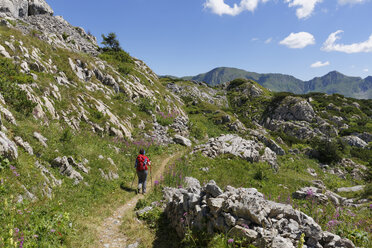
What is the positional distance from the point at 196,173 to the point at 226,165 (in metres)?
4.22

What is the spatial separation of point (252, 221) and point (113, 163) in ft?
37.1

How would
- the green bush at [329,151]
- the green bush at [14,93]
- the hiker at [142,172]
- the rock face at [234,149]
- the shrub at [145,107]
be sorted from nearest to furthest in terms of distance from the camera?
the green bush at [14,93] → the hiker at [142,172] → the rock face at [234,149] → the shrub at [145,107] → the green bush at [329,151]

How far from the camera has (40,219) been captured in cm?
649

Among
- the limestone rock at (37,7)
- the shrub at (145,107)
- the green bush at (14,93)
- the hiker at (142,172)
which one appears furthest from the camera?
the limestone rock at (37,7)

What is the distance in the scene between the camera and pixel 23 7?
151 feet

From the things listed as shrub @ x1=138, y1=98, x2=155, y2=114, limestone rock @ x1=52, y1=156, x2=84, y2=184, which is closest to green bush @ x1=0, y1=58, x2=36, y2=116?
limestone rock @ x1=52, y1=156, x2=84, y2=184

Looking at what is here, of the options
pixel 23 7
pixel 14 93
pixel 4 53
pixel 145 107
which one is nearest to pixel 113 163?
pixel 14 93

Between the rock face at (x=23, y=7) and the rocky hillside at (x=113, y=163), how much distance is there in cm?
52

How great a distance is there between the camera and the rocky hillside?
6.20 meters

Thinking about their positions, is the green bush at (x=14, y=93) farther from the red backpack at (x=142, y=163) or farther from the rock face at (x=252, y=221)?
the rock face at (x=252, y=221)

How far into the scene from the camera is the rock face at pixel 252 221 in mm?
5379

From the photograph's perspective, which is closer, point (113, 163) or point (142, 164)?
point (142, 164)

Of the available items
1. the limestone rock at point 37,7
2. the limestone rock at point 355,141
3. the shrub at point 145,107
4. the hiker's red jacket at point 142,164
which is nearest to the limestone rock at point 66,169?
the hiker's red jacket at point 142,164

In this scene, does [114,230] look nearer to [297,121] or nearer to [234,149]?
[234,149]
